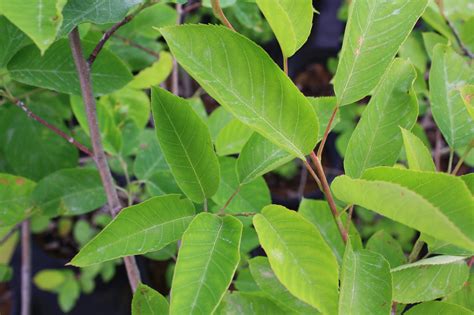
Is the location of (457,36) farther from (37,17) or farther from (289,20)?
(37,17)

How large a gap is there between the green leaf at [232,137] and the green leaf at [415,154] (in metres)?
0.32

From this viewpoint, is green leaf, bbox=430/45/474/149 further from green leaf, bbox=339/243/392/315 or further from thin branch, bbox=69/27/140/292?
thin branch, bbox=69/27/140/292

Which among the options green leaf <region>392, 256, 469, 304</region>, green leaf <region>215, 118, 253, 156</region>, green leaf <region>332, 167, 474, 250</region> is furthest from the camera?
green leaf <region>215, 118, 253, 156</region>

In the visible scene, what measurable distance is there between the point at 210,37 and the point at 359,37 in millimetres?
160

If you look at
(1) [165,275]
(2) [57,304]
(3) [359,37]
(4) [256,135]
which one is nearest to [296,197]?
(1) [165,275]

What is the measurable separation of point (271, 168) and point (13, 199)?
40 cm

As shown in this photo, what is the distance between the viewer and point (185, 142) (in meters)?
0.56

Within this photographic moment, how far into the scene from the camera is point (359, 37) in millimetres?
509

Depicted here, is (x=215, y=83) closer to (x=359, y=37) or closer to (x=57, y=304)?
(x=359, y=37)

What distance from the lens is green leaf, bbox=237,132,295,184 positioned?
61 cm

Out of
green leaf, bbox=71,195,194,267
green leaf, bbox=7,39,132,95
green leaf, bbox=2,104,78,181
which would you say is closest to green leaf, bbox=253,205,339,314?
green leaf, bbox=71,195,194,267

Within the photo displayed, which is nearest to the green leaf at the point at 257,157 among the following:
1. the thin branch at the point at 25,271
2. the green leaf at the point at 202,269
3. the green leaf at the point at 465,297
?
the green leaf at the point at 202,269

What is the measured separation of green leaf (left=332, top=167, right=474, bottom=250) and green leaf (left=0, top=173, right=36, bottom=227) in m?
0.52

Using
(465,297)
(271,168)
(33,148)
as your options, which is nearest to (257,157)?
(271,168)
